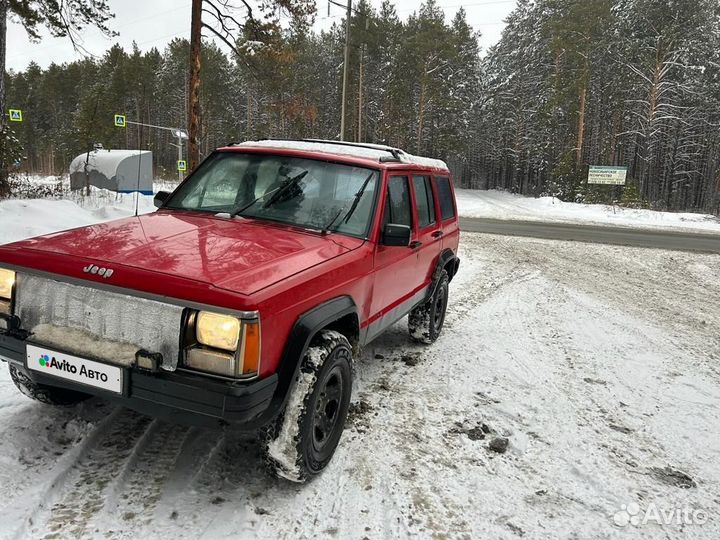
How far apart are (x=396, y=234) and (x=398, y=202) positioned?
0.69 meters

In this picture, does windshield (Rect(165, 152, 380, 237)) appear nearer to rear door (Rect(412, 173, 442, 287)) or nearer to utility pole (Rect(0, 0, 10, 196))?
rear door (Rect(412, 173, 442, 287))

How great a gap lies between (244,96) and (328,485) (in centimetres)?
6536

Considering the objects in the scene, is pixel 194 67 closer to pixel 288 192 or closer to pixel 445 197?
pixel 445 197

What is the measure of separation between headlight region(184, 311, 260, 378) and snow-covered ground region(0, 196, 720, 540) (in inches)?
31.4

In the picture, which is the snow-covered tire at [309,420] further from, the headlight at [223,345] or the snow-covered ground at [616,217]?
the snow-covered ground at [616,217]

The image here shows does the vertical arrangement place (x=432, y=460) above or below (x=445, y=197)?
below

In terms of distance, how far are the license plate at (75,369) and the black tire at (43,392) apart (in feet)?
2.33

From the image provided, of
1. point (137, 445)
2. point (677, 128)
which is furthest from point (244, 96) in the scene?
point (137, 445)

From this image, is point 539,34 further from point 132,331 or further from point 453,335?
point 132,331

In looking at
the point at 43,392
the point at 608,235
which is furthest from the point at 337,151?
the point at 608,235

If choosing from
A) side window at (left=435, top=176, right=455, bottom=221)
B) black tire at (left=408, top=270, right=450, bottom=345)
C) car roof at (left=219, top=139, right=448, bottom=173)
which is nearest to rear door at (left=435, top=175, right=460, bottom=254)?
side window at (left=435, top=176, right=455, bottom=221)

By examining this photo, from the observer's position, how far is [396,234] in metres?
3.38

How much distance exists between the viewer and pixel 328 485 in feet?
9.21

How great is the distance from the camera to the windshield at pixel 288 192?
3.51m
